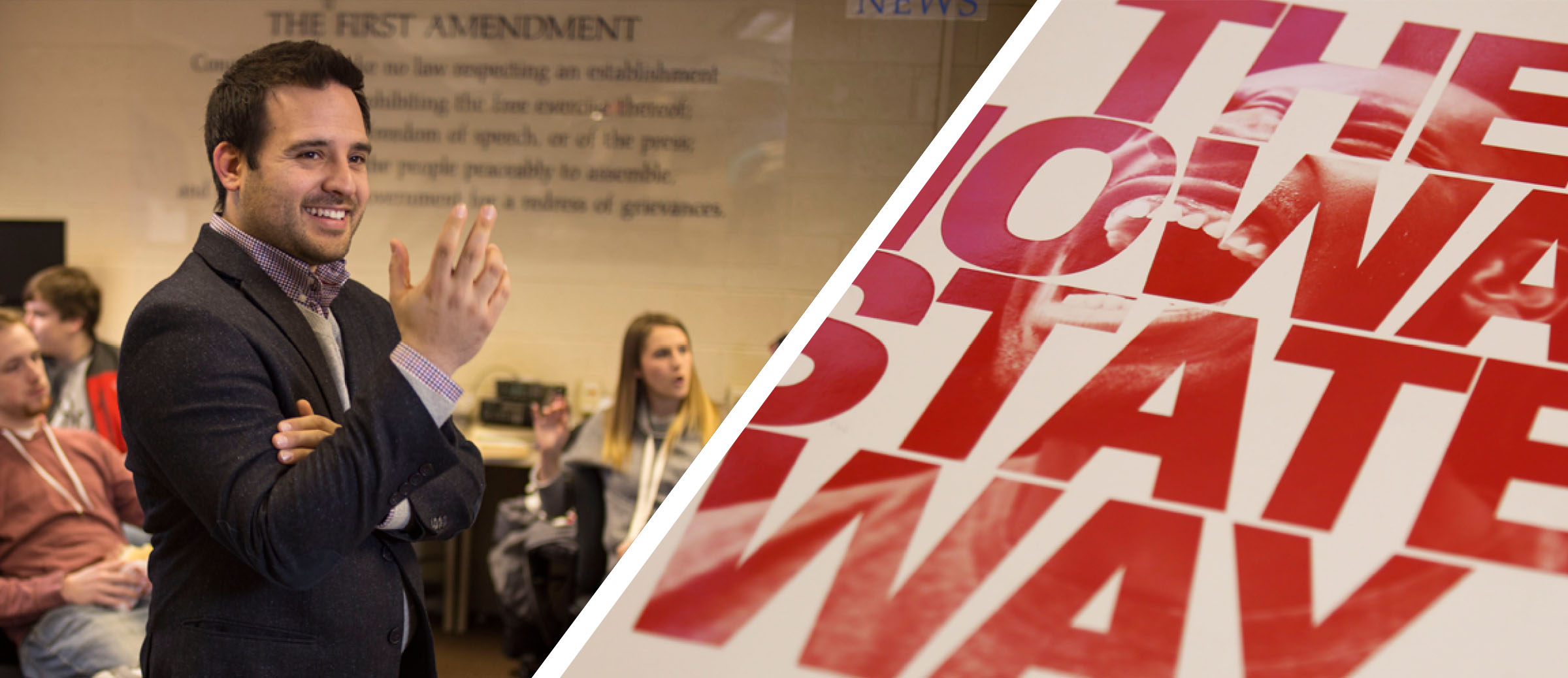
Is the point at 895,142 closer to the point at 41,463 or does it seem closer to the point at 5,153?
the point at 41,463

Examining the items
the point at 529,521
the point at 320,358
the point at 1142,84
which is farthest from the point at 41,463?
the point at 1142,84

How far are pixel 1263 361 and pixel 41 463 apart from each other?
94.2 inches

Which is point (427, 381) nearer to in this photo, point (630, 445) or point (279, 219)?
point (279, 219)

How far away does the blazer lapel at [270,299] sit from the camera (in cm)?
84

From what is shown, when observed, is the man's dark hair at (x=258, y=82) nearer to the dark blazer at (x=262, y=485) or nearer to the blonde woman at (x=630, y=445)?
the dark blazer at (x=262, y=485)

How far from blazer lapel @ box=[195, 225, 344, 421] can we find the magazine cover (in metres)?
0.52

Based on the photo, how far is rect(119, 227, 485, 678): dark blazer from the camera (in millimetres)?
718

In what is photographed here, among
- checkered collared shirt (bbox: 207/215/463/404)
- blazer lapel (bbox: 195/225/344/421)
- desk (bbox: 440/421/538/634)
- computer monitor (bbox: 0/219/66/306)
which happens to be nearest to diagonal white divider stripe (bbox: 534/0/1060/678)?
checkered collared shirt (bbox: 207/215/463/404)

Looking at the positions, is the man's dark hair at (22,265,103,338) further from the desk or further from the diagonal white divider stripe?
the diagonal white divider stripe

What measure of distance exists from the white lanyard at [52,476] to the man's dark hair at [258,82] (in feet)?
5.30

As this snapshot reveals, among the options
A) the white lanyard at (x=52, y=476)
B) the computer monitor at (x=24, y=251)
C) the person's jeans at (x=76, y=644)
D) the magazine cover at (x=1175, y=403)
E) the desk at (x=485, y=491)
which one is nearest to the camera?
the magazine cover at (x=1175, y=403)

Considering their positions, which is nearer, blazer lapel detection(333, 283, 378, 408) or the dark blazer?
the dark blazer

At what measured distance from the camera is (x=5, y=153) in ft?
12.8

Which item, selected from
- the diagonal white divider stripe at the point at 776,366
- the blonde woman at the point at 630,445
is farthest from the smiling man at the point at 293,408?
the blonde woman at the point at 630,445
